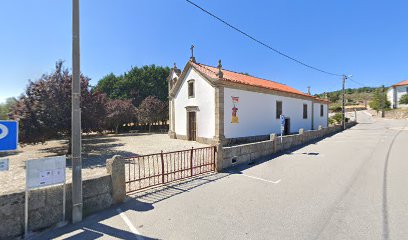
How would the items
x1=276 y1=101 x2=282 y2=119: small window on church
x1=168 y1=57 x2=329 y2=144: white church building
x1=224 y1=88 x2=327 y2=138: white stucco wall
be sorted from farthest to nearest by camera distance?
x1=276 y1=101 x2=282 y2=119: small window on church < x1=224 y1=88 x2=327 y2=138: white stucco wall < x1=168 y1=57 x2=329 y2=144: white church building

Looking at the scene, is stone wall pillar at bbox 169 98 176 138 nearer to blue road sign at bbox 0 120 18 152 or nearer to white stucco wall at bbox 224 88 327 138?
white stucco wall at bbox 224 88 327 138

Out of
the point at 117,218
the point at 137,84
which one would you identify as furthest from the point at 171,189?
the point at 137,84

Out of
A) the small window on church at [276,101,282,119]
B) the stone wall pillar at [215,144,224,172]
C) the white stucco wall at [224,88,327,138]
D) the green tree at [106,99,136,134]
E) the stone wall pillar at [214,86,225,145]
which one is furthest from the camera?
the green tree at [106,99,136,134]

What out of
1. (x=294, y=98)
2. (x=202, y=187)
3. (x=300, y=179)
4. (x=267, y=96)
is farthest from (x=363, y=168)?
(x=294, y=98)

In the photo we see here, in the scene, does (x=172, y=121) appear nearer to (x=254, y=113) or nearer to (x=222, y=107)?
(x=222, y=107)

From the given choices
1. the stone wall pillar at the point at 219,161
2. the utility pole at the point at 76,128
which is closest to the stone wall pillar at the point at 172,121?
the stone wall pillar at the point at 219,161

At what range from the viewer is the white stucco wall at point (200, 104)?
16219 mm

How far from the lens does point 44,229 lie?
13.2ft

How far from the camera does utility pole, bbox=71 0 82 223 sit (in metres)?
4.22

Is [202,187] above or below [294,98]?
below

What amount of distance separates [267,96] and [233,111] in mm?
4901

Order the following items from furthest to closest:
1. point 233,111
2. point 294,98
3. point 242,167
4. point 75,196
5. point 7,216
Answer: point 294,98
point 233,111
point 242,167
point 75,196
point 7,216

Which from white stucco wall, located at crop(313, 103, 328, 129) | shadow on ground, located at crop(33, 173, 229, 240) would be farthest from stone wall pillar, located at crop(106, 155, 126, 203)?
white stucco wall, located at crop(313, 103, 328, 129)

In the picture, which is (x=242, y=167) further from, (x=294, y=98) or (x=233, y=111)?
(x=294, y=98)
